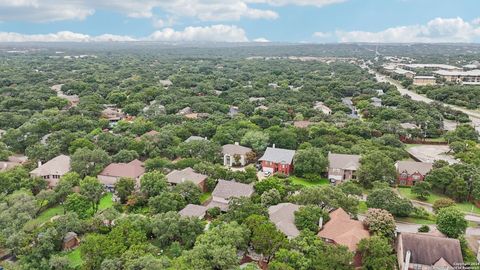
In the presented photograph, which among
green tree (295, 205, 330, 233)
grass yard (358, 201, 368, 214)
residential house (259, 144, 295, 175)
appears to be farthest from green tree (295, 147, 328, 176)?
green tree (295, 205, 330, 233)

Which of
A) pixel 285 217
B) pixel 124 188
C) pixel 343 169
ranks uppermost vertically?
pixel 124 188

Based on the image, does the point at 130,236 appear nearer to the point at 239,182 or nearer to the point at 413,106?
the point at 239,182

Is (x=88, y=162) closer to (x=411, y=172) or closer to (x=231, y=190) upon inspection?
(x=231, y=190)

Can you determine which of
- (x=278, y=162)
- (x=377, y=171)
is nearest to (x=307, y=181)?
(x=278, y=162)

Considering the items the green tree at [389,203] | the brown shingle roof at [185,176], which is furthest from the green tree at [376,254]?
the brown shingle roof at [185,176]

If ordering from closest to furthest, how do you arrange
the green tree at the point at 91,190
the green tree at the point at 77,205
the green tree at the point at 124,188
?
the green tree at the point at 77,205, the green tree at the point at 91,190, the green tree at the point at 124,188

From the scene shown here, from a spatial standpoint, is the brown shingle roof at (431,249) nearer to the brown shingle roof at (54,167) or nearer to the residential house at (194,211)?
the residential house at (194,211)

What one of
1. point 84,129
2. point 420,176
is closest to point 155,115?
point 84,129
